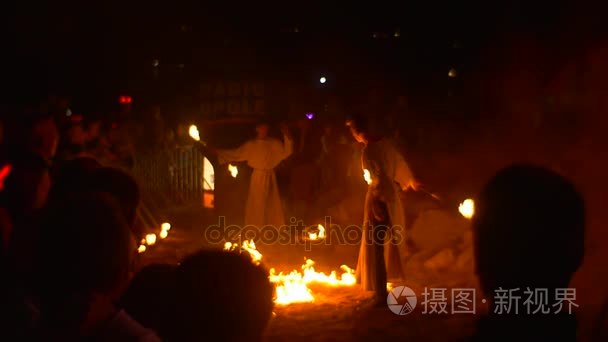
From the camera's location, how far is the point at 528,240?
2117 mm

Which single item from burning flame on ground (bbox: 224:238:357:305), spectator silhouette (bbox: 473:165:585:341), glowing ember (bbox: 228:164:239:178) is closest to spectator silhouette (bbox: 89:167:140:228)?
spectator silhouette (bbox: 473:165:585:341)

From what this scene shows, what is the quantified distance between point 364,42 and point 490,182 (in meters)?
23.2

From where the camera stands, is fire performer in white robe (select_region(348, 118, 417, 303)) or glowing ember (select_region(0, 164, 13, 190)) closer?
glowing ember (select_region(0, 164, 13, 190))

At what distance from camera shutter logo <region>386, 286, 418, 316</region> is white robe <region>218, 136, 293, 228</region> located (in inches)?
156

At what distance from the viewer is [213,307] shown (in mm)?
2219

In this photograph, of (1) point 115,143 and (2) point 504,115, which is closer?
(1) point 115,143

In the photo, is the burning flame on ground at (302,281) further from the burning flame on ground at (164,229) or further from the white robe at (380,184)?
the burning flame on ground at (164,229)

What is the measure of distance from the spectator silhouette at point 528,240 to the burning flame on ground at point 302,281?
5.66 m

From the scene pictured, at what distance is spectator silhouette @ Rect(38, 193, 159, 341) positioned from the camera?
2.06 meters

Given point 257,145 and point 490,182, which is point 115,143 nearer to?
point 257,145

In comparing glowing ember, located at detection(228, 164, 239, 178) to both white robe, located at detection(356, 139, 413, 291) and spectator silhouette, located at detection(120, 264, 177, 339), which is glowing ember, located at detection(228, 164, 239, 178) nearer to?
white robe, located at detection(356, 139, 413, 291)

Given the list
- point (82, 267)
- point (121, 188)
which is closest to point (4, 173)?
point (121, 188)

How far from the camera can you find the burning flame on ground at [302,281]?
323 inches

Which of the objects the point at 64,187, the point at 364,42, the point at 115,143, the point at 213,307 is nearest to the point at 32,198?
the point at 64,187
